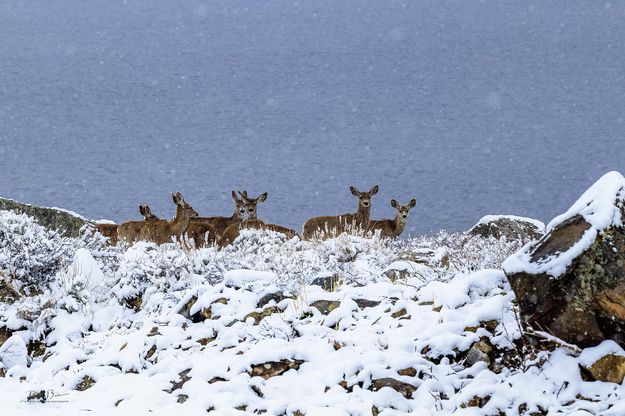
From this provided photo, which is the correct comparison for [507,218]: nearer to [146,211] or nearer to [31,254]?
[146,211]

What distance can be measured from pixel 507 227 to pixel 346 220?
386 cm

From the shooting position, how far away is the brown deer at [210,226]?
16.1m

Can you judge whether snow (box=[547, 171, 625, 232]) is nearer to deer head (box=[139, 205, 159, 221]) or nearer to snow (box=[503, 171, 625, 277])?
snow (box=[503, 171, 625, 277])

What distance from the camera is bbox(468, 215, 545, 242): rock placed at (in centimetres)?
1922

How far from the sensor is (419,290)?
27.6ft

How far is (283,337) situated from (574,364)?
267 centimetres

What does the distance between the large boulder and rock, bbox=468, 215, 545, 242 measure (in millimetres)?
12429

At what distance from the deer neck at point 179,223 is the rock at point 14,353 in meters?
8.37

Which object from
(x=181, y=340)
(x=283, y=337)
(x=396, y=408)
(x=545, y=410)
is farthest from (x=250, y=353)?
(x=545, y=410)

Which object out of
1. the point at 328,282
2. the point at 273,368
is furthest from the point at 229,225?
the point at 273,368

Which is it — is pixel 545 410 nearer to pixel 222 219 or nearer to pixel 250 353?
pixel 250 353

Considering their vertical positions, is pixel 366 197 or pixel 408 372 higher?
pixel 366 197

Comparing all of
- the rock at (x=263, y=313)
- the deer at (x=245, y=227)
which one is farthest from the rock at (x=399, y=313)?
the deer at (x=245, y=227)

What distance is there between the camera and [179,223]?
1745cm
